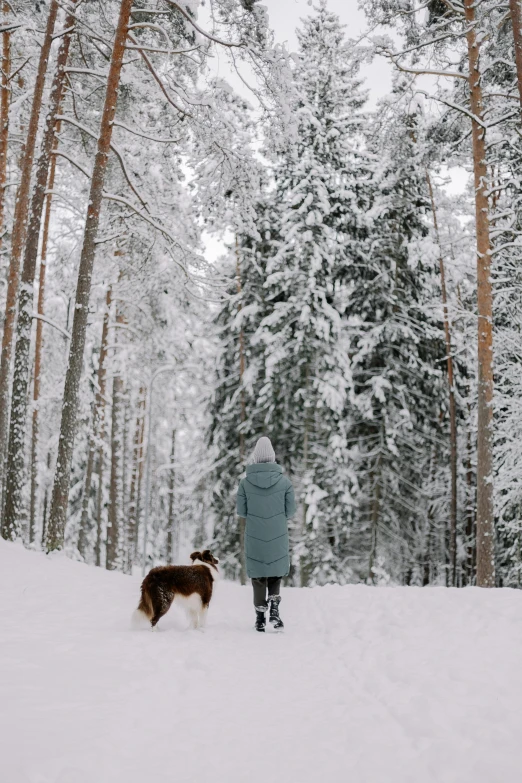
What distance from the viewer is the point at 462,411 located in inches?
734

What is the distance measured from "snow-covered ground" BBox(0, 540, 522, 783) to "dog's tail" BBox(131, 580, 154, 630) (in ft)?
0.52

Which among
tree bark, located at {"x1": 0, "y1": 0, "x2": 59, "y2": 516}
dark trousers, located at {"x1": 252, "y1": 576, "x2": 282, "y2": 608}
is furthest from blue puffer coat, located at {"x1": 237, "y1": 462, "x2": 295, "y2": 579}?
tree bark, located at {"x1": 0, "y1": 0, "x2": 59, "y2": 516}

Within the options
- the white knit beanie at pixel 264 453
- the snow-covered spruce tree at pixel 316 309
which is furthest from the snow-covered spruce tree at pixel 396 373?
the white knit beanie at pixel 264 453

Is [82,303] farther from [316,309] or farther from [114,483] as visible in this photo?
[114,483]

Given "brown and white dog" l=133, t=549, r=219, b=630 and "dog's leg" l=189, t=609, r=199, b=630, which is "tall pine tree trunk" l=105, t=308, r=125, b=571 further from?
"dog's leg" l=189, t=609, r=199, b=630

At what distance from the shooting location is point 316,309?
17.0 metres

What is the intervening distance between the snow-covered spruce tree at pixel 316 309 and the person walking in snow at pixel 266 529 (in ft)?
29.9

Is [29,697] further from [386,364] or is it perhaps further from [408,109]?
[386,364]

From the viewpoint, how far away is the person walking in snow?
6.84 metres

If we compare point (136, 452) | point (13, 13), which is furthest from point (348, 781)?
point (136, 452)

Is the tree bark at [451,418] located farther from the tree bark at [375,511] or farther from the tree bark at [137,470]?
the tree bark at [137,470]

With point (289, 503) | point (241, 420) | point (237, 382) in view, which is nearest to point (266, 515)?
point (289, 503)

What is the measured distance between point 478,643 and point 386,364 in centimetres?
1287

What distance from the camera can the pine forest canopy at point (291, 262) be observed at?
33.9 feet
